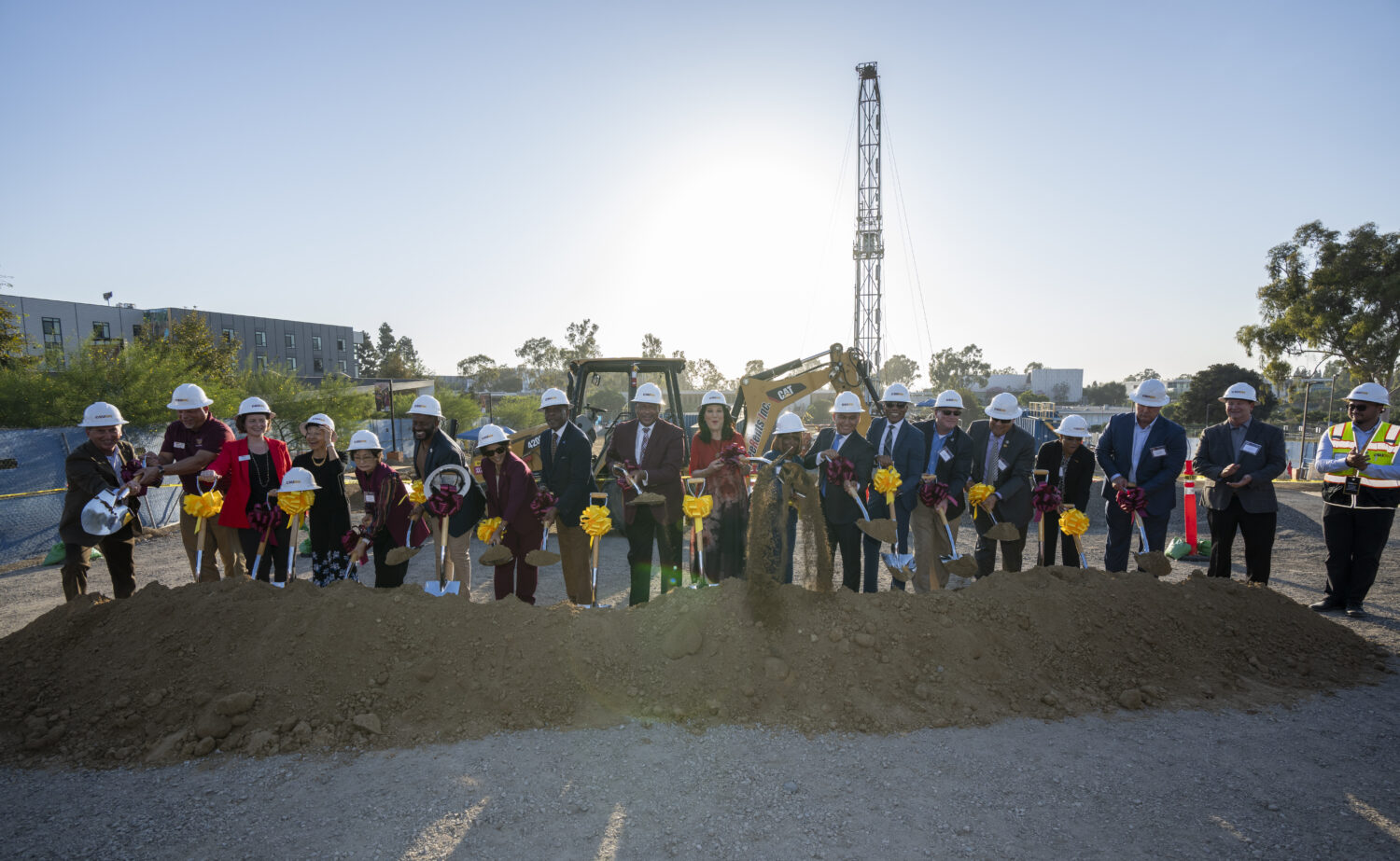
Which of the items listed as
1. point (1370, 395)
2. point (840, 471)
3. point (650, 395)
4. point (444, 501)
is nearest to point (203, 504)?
point (444, 501)

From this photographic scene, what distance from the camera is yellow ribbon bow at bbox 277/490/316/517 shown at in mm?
5238

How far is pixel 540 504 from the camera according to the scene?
550 cm

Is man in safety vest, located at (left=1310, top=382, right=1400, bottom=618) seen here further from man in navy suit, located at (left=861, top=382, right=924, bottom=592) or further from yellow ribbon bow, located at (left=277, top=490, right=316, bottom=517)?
yellow ribbon bow, located at (left=277, top=490, right=316, bottom=517)

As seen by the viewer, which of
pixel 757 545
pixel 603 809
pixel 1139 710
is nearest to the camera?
pixel 603 809

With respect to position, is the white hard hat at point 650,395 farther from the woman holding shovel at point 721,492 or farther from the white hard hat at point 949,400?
the white hard hat at point 949,400

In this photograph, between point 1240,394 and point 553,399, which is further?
point 1240,394

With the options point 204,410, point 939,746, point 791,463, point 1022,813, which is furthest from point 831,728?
point 204,410

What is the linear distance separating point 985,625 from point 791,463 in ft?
5.76

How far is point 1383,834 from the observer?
3.00 metres

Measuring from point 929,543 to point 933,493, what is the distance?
1.73ft

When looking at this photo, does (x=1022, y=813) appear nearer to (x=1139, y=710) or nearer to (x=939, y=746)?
(x=939, y=746)

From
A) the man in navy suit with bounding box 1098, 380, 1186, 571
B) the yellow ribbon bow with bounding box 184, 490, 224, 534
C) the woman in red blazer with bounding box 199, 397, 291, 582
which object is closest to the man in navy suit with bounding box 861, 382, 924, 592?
the man in navy suit with bounding box 1098, 380, 1186, 571

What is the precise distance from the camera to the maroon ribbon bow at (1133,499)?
5.66 meters

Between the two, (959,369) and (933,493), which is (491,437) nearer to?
(933,493)
